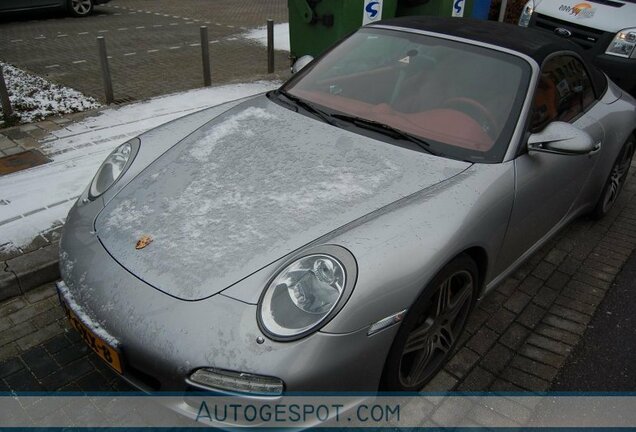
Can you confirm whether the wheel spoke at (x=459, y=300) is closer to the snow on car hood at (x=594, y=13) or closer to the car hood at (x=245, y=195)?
the car hood at (x=245, y=195)

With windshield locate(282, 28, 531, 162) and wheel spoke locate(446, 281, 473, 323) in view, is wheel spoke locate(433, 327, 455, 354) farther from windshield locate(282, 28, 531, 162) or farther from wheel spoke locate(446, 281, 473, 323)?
windshield locate(282, 28, 531, 162)

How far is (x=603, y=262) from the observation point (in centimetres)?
361

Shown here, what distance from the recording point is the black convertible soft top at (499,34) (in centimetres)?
298

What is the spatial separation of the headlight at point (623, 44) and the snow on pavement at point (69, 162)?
457 centimetres

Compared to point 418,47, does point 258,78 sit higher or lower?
lower

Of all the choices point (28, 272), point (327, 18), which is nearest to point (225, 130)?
point (28, 272)

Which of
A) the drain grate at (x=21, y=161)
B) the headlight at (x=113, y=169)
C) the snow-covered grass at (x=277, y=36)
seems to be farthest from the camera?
the snow-covered grass at (x=277, y=36)

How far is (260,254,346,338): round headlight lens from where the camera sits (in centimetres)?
183

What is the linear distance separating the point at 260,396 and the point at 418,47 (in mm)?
2248

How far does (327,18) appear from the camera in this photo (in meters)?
7.11

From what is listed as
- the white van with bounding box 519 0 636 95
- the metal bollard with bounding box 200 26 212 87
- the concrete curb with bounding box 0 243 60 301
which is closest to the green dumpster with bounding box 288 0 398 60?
the metal bollard with bounding box 200 26 212 87

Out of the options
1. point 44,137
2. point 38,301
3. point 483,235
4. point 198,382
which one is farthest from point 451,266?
point 44,137

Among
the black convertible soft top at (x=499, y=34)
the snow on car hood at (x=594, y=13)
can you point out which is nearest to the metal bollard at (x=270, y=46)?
the snow on car hood at (x=594, y=13)

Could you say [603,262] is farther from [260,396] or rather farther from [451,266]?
[260,396]
